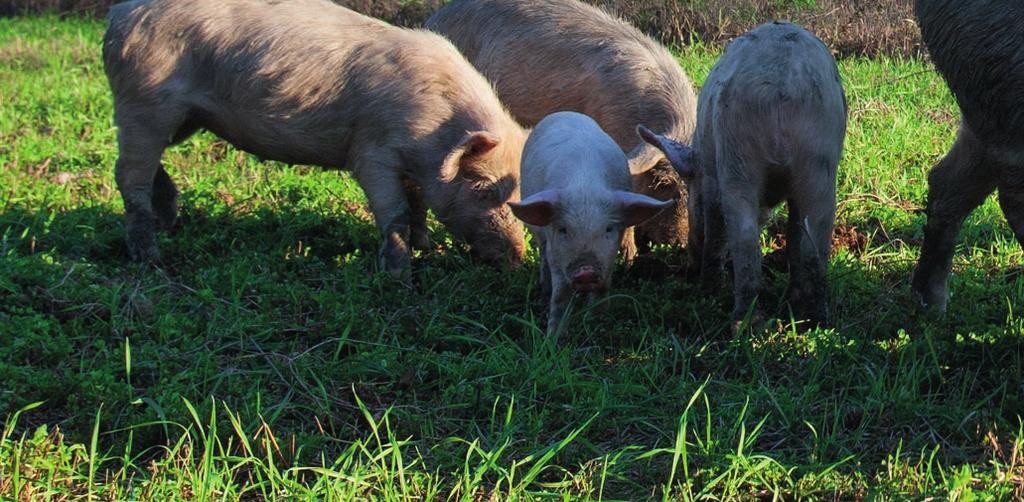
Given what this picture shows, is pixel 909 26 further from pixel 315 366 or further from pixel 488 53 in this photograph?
pixel 315 366

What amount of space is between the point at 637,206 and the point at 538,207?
0.40 meters

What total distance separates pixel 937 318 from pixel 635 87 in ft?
6.85

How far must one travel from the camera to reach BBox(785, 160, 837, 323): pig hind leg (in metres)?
4.68

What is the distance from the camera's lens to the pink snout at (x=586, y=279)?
190 inches

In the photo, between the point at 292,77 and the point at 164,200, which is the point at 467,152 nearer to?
the point at 292,77

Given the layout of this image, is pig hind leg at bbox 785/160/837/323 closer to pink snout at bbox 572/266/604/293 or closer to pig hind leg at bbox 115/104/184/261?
pink snout at bbox 572/266/604/293

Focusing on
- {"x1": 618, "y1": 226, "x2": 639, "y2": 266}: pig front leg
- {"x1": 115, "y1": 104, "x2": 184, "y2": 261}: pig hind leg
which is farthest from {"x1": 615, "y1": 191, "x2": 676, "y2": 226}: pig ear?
{"x1": 115, "y1": 104, "x2": 184, "y2": 261}: pig hind leg

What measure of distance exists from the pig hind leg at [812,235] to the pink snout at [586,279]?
804 mm

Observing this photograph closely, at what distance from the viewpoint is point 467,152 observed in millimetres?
5836

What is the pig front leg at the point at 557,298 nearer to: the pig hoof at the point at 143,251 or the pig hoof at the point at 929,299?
the pig hoof at the point at 929,299

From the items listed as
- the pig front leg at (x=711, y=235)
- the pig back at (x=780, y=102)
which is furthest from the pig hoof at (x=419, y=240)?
the pig back at (x=780, y=102)

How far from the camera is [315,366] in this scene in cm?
463

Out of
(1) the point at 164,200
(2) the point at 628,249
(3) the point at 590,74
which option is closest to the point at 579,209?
(2) the point at 628,249

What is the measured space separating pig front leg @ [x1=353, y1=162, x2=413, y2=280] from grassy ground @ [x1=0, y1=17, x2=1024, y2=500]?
0.17m
